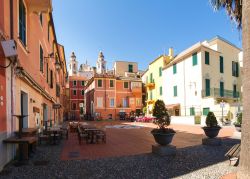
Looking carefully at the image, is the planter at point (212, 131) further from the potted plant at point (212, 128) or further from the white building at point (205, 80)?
the white building at point (205, 80)

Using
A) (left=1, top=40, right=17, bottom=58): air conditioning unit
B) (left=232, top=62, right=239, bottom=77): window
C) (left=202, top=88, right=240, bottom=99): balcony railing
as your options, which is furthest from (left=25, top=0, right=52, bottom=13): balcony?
(left=232, top=62, right=239, bottom=77): window

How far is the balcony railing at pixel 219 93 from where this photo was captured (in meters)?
25.5

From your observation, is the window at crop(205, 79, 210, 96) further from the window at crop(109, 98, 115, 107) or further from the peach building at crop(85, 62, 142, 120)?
the window at crop(109, 98, 115, 107)

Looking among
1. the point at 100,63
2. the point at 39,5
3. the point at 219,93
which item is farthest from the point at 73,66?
the point at 39,5

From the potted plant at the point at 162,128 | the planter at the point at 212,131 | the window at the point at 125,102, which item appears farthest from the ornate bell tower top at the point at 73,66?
the potted plant at the point at 162,128

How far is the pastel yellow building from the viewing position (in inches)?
1363

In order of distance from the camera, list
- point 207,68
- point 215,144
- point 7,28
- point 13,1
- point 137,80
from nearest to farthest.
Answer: point 7,28 → point 13,1 → point 215,144 → point 207,68 → point 137,80

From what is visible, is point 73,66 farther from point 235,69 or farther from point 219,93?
point 219,93

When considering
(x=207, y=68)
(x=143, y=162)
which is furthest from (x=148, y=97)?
(x=143, y=162)

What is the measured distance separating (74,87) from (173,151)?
53.4 metres

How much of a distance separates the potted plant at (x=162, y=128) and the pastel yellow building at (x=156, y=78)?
26958 mm

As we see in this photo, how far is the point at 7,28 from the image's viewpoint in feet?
20.0

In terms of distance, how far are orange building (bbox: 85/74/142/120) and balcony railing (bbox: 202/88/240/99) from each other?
732 inches

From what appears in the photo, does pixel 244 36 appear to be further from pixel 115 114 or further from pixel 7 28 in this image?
pixel 115 114
